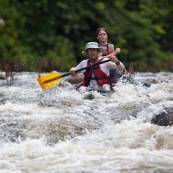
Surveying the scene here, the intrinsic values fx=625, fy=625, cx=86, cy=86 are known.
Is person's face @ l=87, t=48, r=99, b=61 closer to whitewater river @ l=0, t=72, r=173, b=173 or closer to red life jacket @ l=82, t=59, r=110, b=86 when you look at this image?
red life jacket @ l=82, t=59, r=110, b=86

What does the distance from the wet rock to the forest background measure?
11.5 m

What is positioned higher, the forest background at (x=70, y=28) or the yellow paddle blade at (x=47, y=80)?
the forest background at (x=70, y=28)

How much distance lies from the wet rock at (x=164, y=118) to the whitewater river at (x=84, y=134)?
87mm

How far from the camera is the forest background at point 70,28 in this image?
19.1 meters

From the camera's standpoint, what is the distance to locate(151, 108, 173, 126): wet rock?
22.7ft

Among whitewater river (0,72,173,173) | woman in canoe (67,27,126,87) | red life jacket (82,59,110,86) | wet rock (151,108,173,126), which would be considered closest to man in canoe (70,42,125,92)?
red life jacket (82,59,110,86)

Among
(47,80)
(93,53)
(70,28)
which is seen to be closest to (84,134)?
(93,53)

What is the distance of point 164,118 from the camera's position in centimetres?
702

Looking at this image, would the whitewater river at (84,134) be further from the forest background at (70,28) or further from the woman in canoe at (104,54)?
the forest background at (70,28)

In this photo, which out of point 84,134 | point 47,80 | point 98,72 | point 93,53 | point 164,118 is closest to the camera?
point 84,134

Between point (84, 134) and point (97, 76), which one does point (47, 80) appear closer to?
point (97, 76)

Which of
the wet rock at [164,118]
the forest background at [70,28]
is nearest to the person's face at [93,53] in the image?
the wet rock at [164,118]

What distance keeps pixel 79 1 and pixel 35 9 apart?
1.44 metres

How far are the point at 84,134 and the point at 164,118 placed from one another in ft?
3.06
